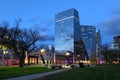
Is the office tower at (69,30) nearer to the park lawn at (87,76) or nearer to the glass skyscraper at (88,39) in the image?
the glass skyscraper at (88,39)

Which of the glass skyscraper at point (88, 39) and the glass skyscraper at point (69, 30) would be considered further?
the glass skyscraper at point (88, 39)

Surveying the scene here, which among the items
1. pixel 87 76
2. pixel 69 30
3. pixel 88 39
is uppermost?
pixel 69 30

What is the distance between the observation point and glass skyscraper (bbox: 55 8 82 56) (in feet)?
531

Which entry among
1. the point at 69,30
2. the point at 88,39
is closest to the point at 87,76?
the point at 69,30

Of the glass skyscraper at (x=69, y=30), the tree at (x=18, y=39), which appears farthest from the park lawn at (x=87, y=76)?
the glass skyscraper at (x=69, y=30)

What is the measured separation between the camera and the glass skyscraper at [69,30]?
161875mm

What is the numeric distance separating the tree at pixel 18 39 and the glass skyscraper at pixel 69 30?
77.4 metres

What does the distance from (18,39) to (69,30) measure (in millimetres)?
83934

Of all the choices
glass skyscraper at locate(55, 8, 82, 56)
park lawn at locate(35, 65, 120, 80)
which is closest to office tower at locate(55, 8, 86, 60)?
glass skyscraper at locate(55, 8, 82, 56)

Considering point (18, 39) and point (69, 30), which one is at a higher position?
point (69, 30)

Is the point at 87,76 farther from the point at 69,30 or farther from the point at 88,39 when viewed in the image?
the point at 88,39

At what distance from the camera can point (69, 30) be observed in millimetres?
162500

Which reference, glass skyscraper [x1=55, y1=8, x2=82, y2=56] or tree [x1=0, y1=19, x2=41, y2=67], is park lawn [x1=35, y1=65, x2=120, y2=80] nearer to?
tree [x1=0, y1=19, x2=41, y2=67]

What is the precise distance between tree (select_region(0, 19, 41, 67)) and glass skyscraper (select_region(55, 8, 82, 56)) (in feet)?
254
